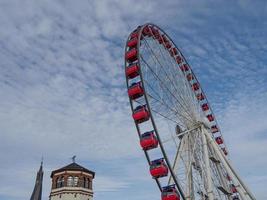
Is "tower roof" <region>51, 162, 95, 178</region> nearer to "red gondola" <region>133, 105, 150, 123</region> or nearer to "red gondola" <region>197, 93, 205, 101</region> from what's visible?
"red gondola" <region>197, 93, 205, 101</region>

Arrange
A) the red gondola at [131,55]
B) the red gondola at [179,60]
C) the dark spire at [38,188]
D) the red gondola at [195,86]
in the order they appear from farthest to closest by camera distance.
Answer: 1. the dark spire at [38,188]
2. the red gondola at [195,86]
3. the red gondola at [179,60]
4. the red gondola at [131,55]

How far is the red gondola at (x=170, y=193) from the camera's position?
24195 millimetres

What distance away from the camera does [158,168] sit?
25125mm

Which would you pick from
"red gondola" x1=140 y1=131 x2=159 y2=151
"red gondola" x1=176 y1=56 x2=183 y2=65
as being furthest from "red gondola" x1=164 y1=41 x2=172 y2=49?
"red gondola" x1=140 y1=131 x2=159 y2=151

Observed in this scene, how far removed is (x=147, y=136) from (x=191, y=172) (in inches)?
187

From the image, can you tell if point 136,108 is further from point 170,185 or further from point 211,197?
point 211,197

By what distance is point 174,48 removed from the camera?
35.6m

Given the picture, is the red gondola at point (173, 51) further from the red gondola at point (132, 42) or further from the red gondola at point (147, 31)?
the red gondola at point (132, 42)

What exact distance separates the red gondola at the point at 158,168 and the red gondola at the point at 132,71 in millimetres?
7470

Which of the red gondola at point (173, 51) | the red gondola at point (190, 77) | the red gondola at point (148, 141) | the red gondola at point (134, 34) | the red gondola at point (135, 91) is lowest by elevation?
the red gondola at point (148, 141)

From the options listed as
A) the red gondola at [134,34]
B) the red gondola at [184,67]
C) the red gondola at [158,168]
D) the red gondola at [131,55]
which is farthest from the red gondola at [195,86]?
the red gondola at [158,168]

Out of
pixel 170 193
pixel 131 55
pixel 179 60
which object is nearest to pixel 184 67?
pixel 179 60

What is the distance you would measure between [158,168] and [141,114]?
14.3 ft

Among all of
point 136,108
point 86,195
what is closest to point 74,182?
→ point 86,195
